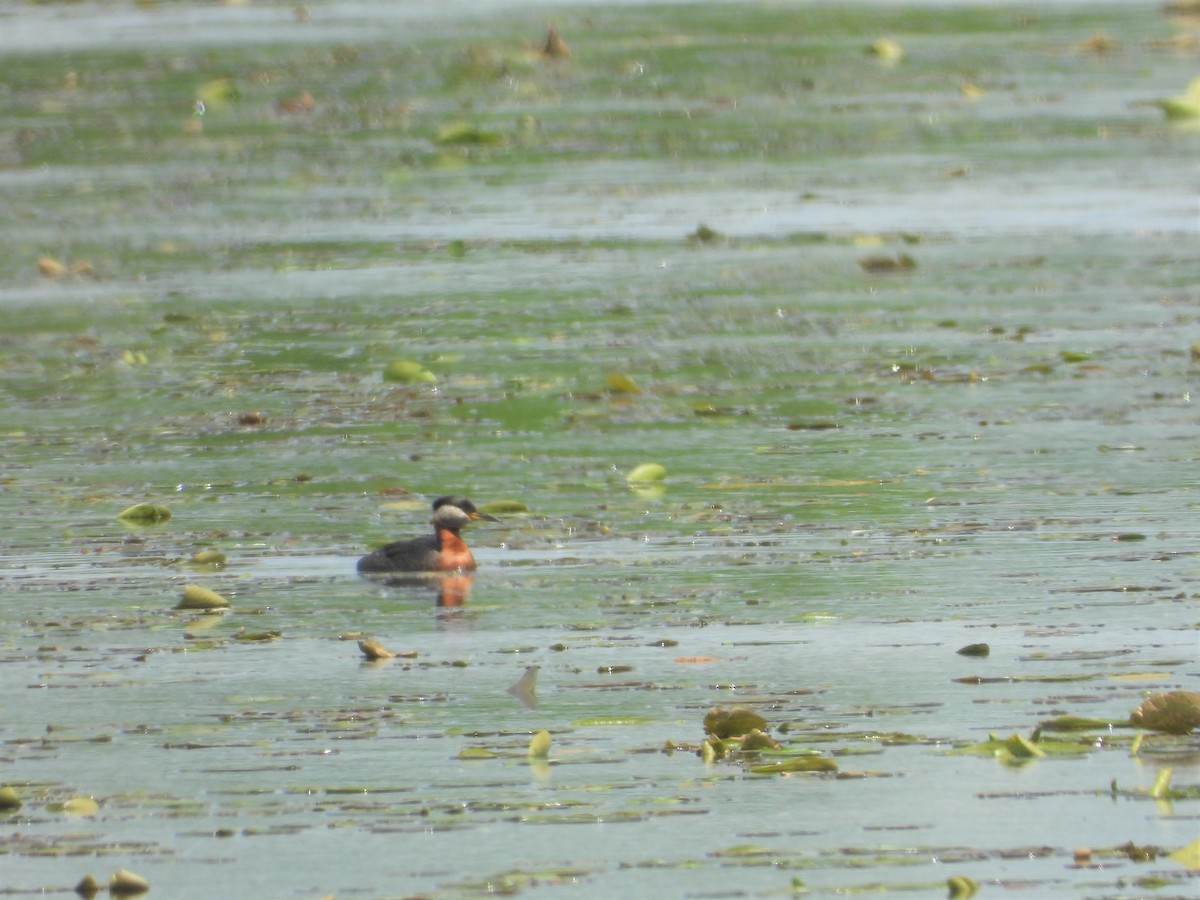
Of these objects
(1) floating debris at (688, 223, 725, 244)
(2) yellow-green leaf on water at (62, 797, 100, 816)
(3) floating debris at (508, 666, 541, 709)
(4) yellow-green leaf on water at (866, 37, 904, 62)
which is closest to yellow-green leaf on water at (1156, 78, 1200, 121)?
(4) yellow-green leaf on water at (866, 37, 904, 62)

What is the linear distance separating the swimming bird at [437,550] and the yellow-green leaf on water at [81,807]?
2564 mm

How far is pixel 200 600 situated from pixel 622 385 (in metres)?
3.89

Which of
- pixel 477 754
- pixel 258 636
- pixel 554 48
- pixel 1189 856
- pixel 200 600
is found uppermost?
pixel 554 48

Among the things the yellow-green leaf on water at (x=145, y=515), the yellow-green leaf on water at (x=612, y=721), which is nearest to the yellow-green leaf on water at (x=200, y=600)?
the yellow-green leaf on water at (x=145, y=515)

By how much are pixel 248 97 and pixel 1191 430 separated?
16.9m

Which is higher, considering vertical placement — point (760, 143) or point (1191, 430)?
→ point (760, 143)

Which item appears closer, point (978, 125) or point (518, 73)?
point (978, 125)

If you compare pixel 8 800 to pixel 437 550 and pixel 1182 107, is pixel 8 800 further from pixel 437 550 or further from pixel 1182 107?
pixel 1182 107

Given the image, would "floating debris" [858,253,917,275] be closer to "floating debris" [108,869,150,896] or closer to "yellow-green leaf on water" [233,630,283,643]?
"yellow-green leaf on water" [233,630,283,643]

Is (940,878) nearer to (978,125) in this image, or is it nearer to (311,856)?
(311,856)

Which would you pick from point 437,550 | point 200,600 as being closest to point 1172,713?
point 437,550

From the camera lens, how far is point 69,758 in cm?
702

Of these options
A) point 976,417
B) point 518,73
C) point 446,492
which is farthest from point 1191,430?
point 518,73

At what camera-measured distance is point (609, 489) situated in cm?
1030
